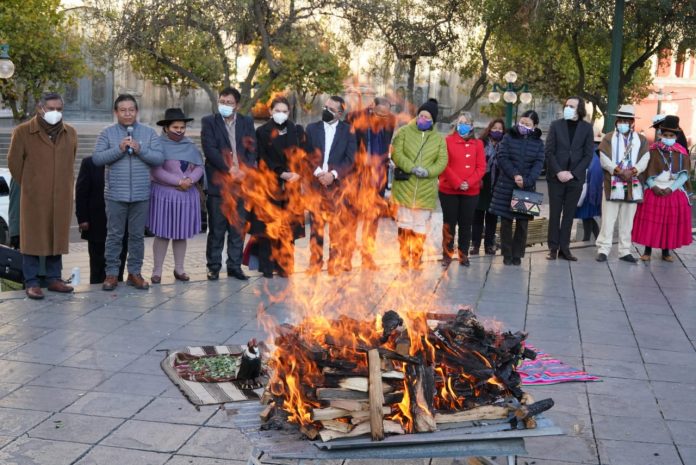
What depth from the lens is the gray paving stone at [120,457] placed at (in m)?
4.80

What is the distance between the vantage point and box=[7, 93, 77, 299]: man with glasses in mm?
8547

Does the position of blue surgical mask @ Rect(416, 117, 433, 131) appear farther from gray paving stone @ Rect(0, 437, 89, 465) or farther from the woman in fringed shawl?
gray paving stone @ Rect(0, 437, 89, 465)

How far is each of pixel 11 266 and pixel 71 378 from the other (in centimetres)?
319

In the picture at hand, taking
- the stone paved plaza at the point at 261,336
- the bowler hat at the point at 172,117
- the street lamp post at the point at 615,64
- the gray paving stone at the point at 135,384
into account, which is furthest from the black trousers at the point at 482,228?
the gray paving stone at the point at 135,384

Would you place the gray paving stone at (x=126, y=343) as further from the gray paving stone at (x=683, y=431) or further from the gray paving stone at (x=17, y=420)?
the gray paving stone at (x=683, y=431)

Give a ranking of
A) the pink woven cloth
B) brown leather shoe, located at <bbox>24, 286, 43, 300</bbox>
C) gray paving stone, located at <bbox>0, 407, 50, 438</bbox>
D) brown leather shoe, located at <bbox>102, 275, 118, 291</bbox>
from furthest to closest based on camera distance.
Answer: brown leather shoe, located at <bbox>102, 275, 118, 291</bbox> < brown leather shoe, located at <bbox>24, 286, 43, 300</bbox> < the pink woven cloth < gray paving stone, located at <bbox>0, 407, 50, 438</bbox>

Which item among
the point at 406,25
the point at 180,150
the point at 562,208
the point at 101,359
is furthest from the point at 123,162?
the point at 406,25

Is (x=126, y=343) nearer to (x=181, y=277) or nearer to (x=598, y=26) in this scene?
(x=181, y=277)

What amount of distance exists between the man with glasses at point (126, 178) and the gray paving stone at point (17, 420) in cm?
347

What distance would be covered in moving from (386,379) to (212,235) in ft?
19.1

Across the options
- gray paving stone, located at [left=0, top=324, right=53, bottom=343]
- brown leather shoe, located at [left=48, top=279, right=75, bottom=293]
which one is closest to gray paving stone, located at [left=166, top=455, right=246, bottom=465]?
gray paving stone, located at [left=0, top=324, right=53, bottom=343]

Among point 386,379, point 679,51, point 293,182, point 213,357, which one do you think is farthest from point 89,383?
point 679,51

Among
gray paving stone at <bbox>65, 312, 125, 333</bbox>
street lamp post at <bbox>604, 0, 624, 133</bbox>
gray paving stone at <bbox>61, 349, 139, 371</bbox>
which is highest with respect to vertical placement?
street lamp post at <bbox>604, 0, 624, 133</bbox>

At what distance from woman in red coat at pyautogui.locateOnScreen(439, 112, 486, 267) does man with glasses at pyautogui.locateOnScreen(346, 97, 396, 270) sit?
773 millimetres
